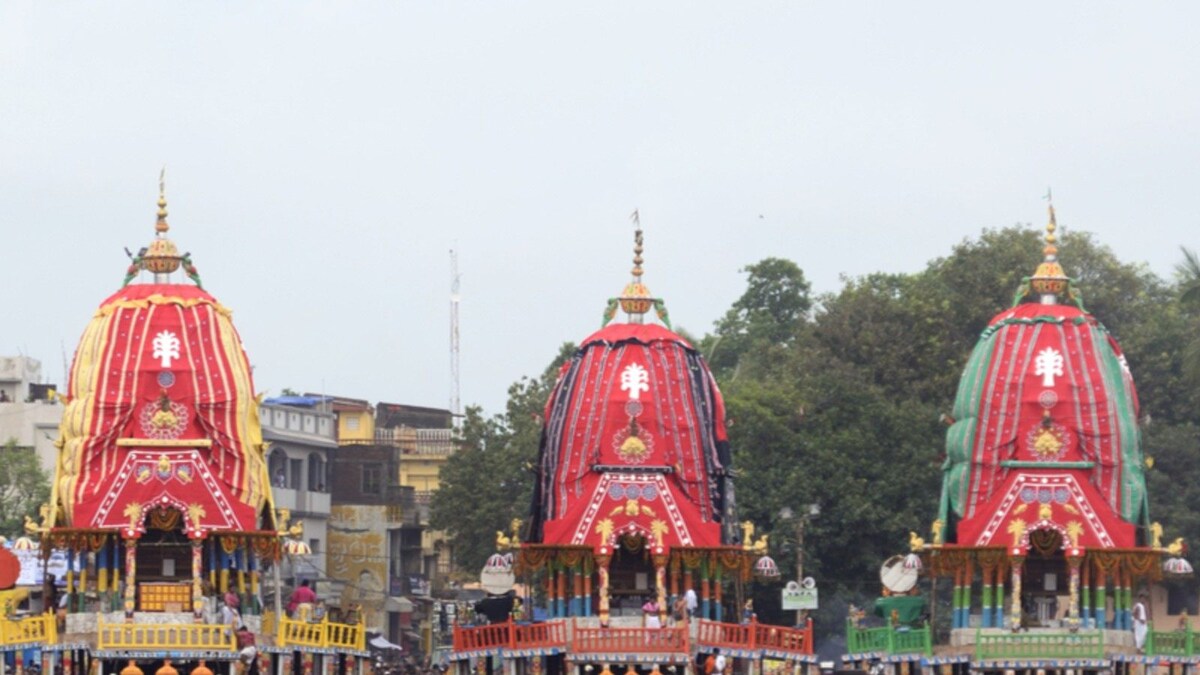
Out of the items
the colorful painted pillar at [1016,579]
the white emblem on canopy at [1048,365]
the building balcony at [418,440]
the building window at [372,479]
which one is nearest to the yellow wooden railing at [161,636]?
the colorful painted pillar at [1016,579]

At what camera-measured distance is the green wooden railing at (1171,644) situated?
69.2 metres

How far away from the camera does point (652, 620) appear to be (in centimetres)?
7031

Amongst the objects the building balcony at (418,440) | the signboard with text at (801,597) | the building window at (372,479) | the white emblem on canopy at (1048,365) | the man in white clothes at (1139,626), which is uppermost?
the building balcony at (418,440)

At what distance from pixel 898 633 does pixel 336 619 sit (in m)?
14.3

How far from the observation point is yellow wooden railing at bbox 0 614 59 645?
6931 cm

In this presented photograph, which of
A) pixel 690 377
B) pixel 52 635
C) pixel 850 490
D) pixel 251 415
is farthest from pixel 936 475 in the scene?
pixel 52 635

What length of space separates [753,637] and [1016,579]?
6.05 meters

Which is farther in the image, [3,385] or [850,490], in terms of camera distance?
[3,385]

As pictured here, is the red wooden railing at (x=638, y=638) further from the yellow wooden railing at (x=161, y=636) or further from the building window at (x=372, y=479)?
the building window at (x=372, y=479)

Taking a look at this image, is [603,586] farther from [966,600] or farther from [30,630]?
[30,630]

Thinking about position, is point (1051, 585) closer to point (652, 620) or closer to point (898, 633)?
point (898, 633)

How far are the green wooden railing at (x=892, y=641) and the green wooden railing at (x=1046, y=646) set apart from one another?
5.57 feet

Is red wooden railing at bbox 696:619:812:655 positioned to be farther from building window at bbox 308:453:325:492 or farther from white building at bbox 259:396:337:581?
building window at bbox 308:453:325:492

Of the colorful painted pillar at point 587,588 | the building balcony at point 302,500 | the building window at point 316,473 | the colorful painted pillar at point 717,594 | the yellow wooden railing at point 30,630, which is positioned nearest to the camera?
the yellow wooden railing at point 30,630
